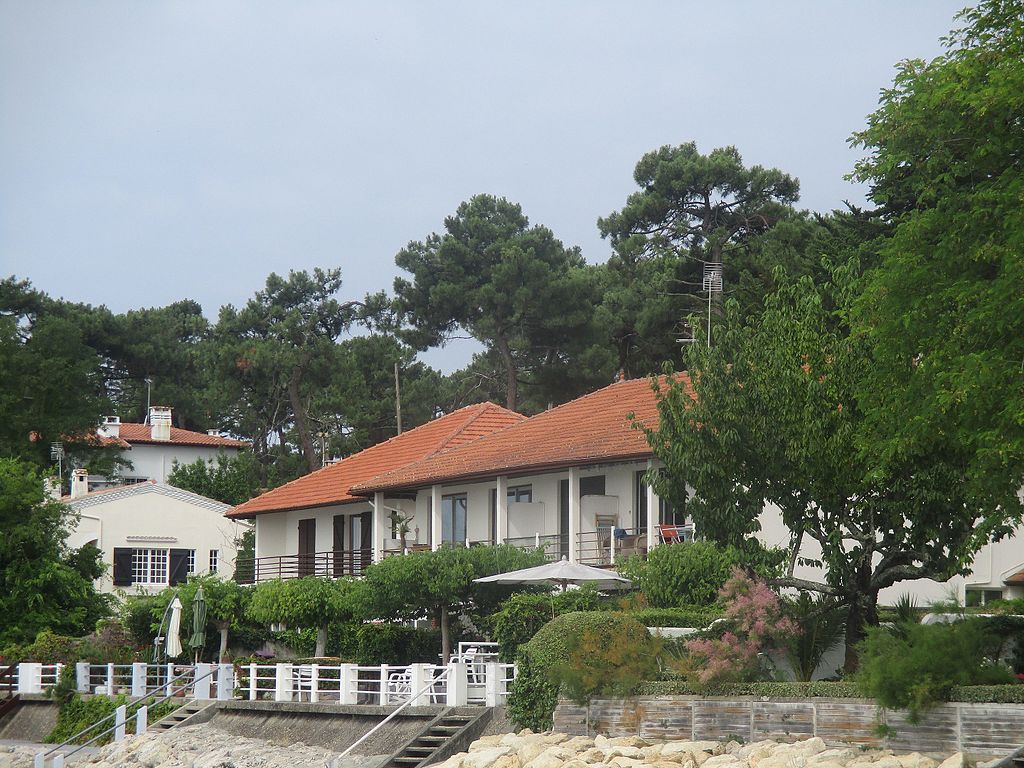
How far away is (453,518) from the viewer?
41.6m

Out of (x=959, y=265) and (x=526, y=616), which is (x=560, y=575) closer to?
(x=526, y=616)

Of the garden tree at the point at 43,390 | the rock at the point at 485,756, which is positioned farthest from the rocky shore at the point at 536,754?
the garden tree at the point at 43,390

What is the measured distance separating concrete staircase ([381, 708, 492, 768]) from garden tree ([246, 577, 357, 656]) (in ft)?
27.1

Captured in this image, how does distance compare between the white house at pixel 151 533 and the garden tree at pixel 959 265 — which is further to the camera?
the white house at pixel 151 533

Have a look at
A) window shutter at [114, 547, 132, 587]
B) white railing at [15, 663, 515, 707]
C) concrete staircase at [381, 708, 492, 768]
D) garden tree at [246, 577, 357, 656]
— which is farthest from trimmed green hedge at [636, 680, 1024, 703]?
window shutter at [114, 547, 132, 587]

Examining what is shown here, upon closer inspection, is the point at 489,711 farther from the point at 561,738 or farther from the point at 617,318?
the point at 617,318

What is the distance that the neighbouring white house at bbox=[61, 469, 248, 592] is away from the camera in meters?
54.1

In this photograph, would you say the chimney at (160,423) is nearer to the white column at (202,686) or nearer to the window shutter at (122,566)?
the window shutter at (122,566)

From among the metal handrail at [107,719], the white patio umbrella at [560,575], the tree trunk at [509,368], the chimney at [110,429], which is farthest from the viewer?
the chimney at [110,429]

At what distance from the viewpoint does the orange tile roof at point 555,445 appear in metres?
35.3

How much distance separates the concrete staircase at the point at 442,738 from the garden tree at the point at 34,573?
67.3 ft

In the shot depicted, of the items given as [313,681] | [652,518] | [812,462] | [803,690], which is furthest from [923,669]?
[652,518]

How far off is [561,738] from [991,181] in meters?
10.6

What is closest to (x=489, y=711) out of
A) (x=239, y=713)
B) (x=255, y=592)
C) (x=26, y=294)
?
(x=239, y=713)
